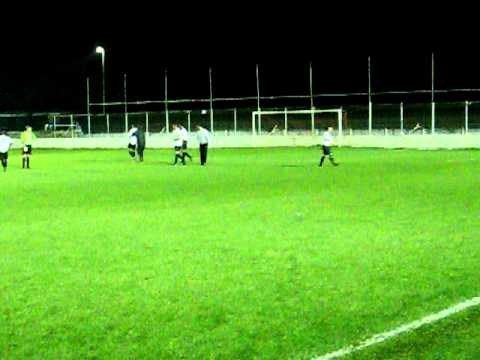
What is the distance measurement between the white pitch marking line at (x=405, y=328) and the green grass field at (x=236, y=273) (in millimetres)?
88

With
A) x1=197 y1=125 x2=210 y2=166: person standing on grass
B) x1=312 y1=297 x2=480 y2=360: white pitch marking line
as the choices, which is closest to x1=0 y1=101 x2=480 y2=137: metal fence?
x1=197 y1=125 x2=210 y2=166: person standing on grass

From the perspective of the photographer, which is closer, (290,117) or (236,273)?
(236,273)

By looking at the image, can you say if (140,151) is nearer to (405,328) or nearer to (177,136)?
(177,136)

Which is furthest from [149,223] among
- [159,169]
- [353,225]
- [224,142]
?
[224,142]

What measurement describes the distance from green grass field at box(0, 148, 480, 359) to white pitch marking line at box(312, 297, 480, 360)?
0.29ft

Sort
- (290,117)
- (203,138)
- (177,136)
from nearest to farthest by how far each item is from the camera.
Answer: (203,138), (177,136), (290,117)

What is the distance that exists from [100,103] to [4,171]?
36568 mm

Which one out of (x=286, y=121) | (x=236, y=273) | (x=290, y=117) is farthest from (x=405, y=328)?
(x=290, y=117)

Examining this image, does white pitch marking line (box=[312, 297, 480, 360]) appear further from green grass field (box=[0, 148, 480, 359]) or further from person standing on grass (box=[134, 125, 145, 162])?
person standing on grass (box=[134, 125, 145, 162])

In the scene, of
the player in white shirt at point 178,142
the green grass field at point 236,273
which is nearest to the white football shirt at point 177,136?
the player in white shirt at point 178,142

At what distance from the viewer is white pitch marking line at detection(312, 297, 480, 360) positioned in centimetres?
611

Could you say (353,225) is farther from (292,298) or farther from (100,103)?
(100,103)

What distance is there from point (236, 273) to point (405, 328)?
286 cm

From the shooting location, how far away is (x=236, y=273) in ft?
30.5
